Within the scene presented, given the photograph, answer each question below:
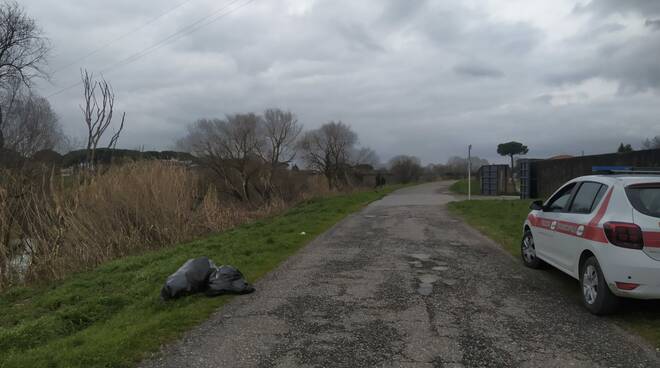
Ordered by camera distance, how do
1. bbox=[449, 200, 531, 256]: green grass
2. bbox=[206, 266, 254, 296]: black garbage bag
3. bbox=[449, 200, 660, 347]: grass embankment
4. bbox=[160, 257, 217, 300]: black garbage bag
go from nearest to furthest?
bbox=[449, 200, 660, 347]: grass embankment < bbox=[160, 257, 217, 300]: black garbage bag < bbox=[206, 266, 254, 296]: black garbage bag < bbox=[449, 200, 531, 256]: green grass

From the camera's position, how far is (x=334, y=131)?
51.1 metres

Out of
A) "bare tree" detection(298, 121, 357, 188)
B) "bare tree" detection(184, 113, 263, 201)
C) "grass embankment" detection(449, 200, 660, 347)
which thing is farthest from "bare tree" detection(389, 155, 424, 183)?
"grass embankment" detection(449, 200, 660, 347)

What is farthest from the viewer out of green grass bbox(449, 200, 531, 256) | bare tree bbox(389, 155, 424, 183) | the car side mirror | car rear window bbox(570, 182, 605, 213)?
bare tree bbox(389, 155, 424, 183)

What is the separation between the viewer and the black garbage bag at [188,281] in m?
6.27

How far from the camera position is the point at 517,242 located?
11.0 metres

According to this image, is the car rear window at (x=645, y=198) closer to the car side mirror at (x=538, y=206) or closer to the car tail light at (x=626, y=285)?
the car tail light at (x=626, y=285)

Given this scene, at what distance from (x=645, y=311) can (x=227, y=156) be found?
33.7 meters

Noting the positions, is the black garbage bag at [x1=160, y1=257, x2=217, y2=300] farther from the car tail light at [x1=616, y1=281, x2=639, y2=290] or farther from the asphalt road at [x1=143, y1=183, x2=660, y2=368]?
the car tail light at [x1=616, y1=281, x2=639, y2=290]

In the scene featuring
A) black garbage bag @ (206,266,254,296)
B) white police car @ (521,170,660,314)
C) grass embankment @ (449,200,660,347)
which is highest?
white police car @ (521,170,660,314)

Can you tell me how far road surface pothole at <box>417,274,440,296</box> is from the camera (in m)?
6.55

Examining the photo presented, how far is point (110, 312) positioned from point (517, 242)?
826cm

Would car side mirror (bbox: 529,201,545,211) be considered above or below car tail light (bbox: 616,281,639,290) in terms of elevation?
above

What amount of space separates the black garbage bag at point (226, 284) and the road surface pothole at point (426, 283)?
221cm

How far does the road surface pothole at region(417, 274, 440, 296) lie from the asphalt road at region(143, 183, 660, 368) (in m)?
0.01
